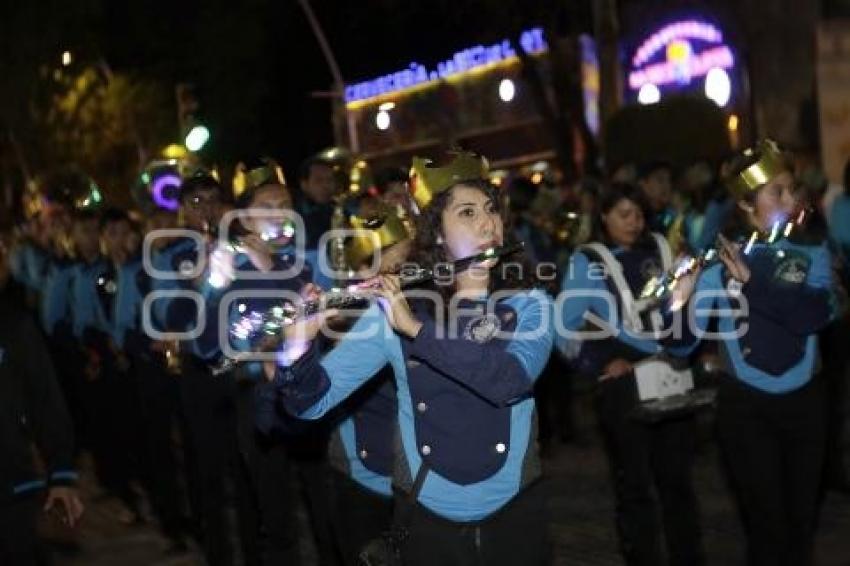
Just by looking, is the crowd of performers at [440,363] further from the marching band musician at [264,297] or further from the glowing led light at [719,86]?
the glowing led light at [719,86]

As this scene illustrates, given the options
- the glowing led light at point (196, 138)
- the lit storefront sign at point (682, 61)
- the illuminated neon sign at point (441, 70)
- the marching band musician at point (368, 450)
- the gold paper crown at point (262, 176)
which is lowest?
the marching band musician at point (368, 450)

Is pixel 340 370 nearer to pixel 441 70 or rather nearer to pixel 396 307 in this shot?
pixel 396 307

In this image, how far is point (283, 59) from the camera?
47125mm

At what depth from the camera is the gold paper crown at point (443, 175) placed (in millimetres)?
4262

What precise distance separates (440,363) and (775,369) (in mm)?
2368

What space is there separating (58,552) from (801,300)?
5512mm

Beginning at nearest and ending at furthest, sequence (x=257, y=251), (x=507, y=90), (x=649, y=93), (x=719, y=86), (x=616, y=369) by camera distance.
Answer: (x=257, y=251) < (x=616, y=369) < (x=719, y=86) < (x=649, y=93) < (x=507, y=90)

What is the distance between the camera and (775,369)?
5.76 meters

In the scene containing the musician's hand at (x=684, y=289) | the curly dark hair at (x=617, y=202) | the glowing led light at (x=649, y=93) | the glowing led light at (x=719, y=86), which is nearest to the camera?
the musician's hand at (x=684, y=289)

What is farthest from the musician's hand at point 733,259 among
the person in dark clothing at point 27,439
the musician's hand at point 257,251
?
the person in dark clothing at point 27,439

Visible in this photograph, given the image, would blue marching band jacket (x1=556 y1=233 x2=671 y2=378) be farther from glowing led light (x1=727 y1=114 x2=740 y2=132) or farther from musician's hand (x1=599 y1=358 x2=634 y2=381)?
glowing led light (x1=727 y1=114 x2=740 y2=132)

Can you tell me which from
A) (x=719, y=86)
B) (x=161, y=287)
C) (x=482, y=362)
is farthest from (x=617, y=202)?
(x=719, y=86)

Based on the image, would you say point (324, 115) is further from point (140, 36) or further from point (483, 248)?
point (483, 248)

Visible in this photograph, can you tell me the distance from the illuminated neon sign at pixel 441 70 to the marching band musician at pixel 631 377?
79.7 feet
